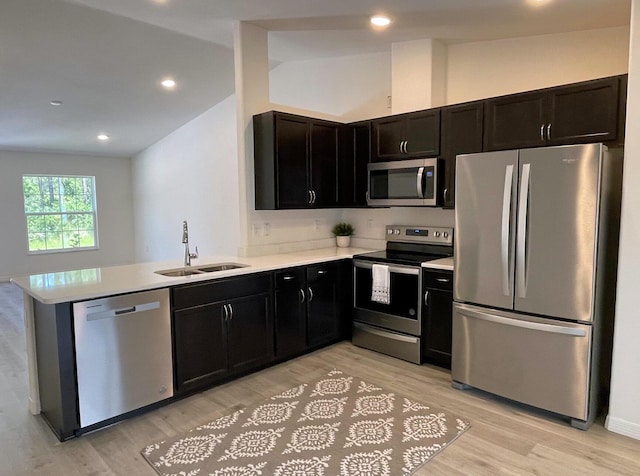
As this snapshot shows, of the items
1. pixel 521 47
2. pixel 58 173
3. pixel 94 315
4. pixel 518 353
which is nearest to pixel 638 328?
pixel 518 353

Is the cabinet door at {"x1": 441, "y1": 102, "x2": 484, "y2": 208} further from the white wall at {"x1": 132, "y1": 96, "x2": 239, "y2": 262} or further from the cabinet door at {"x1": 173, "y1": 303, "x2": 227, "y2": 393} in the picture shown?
the white wall at {"x1": 132, "y1": 96, "x2": 239, "y2": 262}

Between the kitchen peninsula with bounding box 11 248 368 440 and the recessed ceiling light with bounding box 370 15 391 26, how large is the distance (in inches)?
81.5

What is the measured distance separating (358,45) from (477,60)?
1188 mm

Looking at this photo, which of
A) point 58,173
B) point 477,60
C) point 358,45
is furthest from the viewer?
point 58,173

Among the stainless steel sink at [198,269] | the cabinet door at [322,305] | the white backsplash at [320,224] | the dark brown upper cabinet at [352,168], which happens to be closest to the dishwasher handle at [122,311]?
the stainless steel sink at [198,269]

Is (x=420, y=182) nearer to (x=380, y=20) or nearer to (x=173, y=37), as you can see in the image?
(x=380, y=20)

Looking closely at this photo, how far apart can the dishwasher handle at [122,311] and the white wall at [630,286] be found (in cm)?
292

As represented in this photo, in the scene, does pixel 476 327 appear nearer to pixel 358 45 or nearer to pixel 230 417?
pixel 230 417

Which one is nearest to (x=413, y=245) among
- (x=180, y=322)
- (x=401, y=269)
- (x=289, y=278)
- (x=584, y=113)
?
(x=401, y=269)

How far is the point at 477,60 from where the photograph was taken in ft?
12.9

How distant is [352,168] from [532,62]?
185 cm

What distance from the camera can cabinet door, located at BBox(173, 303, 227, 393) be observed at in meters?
2.97

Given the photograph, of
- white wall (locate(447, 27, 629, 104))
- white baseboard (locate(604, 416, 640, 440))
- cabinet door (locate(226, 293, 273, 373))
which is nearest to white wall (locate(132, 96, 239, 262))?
cabinet door (locate(226, 293, 273, 373))

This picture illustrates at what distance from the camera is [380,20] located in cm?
349
